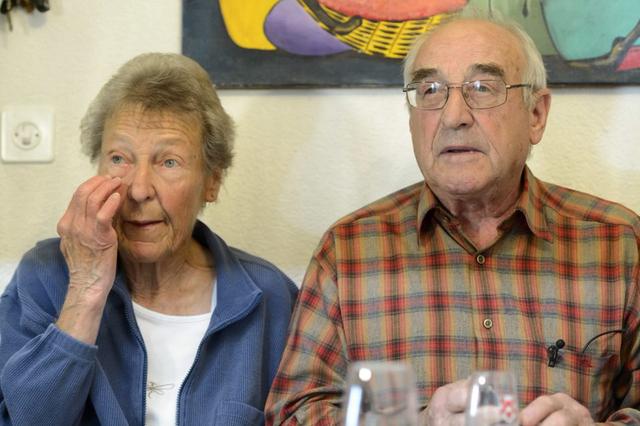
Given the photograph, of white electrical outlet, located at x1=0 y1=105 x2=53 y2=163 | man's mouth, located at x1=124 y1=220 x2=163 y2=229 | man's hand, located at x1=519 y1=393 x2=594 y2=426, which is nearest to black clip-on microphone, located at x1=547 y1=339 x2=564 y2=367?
man's hand, located at x1=519 y1=393 x2=594 y2=426

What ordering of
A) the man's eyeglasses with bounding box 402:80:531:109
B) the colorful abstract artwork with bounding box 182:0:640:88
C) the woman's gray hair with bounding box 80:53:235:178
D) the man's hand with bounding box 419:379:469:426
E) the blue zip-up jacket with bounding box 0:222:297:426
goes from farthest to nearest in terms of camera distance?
the colorful abstract artwork with bounding box 182:0:640:88, the woman's gray hair with bounding box 80:53:235:178, the man's eyeglasses with bounding box 402:80:531:109, the blue zip-up jacket with bounding box 0:222:297:426, the man's hand with bounding box 419:379:469:426

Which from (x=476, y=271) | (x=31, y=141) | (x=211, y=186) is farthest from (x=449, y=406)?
(x=31, y=141)

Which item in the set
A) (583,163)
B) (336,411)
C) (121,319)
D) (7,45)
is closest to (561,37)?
(583,163)

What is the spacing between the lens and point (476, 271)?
171cm

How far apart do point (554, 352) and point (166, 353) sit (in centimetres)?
75

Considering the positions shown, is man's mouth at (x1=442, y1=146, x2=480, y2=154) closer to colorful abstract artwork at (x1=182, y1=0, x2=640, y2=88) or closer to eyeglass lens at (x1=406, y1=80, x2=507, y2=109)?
eyeglass lens at (x1=406, y1=80, x2=507, y2=109)

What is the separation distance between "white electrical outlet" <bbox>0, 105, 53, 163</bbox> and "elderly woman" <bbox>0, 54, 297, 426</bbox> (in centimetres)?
40

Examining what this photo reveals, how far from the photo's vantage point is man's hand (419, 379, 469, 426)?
4.12 feet

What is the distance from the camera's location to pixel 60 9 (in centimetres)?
227

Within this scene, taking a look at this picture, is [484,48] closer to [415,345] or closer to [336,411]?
[415,345]

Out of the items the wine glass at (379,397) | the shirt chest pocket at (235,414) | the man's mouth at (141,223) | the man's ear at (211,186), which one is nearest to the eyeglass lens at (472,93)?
the man's ear at (211,186)

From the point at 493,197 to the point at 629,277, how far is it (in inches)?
11.5

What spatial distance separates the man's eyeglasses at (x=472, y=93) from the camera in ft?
5.63

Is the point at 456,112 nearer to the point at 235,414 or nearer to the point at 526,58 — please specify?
the point at 526,58
